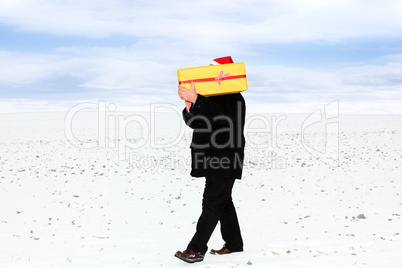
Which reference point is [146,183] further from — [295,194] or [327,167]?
[327,167]

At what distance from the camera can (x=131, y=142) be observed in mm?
24234

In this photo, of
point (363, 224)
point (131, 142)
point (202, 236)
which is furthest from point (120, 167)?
point (202, 236)

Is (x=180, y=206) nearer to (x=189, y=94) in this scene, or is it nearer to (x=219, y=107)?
(x=219, y=107)

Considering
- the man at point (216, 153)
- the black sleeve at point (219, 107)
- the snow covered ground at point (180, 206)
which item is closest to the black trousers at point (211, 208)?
the man at point (216, 153)

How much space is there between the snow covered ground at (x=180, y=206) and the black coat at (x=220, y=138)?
1377 millimetres

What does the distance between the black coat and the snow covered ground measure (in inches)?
54.2

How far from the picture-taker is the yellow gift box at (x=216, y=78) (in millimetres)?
5375

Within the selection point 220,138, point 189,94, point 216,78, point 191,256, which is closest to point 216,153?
point 220,138

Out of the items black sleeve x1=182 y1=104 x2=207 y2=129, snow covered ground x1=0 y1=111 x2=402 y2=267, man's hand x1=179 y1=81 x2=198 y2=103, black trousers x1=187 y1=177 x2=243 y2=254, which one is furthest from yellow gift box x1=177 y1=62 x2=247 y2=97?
snow covered ground x1=0 y1=111 x2=402 y2=267

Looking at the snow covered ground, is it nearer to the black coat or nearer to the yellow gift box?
the black coat

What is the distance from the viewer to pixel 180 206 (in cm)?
1108

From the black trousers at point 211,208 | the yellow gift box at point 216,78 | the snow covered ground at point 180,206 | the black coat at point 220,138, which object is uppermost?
the yellow gift box at point 216,78

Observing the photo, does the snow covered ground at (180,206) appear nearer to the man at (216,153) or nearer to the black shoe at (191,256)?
the black shoe at (191,256)

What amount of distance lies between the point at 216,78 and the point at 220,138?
827mm
